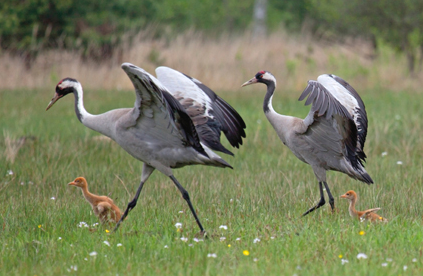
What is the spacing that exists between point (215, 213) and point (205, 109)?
1.00 meters

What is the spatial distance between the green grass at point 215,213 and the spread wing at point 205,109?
0.64 meters

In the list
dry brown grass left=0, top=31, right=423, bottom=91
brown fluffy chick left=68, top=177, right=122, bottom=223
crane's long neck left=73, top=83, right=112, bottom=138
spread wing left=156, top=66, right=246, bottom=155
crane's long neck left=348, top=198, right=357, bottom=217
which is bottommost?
dry brown grass left=0, top=31, right=423, bottom=91

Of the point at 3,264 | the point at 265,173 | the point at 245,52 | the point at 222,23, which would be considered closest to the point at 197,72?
the point at 245,52

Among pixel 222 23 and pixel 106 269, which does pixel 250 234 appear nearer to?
pixel 106 269

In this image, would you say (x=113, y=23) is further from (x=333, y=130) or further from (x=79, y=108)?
(x=333, y=130)

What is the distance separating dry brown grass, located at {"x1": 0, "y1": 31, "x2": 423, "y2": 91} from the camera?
1628 cm

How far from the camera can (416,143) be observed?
26.9ft

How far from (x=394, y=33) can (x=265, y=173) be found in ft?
40.5

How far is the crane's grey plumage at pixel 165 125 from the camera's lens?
177 inches

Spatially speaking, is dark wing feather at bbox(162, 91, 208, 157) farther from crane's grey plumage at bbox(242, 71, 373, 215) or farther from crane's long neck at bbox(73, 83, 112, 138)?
crane's grey plumage at bbox(242, 71, 373, 215)

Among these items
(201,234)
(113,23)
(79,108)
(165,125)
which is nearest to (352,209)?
(201,234)

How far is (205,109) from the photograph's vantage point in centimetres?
555

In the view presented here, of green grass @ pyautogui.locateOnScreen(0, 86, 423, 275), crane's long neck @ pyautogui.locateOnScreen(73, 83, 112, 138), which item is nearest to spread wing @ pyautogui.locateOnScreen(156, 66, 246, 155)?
green grass @ pyautogui.locateOnScreen(0, 86, 423, 275)

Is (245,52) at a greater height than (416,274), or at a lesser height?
lesser
